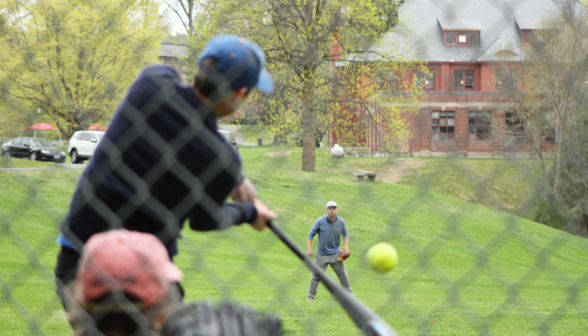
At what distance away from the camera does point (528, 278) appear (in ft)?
35.8

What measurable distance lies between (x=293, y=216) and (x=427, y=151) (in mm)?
10302

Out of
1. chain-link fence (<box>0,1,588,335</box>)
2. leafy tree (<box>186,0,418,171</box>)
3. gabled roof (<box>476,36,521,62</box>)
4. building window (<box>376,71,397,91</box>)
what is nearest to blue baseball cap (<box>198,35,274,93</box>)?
chain-link fence (<box>0,1,588,335</box>)

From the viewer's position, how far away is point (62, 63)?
15.3ft

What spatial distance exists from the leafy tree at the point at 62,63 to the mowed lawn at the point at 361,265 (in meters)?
0.89

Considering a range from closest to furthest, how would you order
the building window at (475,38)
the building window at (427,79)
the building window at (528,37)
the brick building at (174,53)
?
the building window at (475,38)
the building window at (528,37)
the building window at (427,79)
the brick building at (174,53)

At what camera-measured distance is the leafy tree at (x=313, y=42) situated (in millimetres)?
15133

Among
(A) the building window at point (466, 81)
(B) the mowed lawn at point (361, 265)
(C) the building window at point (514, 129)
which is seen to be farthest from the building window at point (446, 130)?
(A) the building window at point (466, 81)

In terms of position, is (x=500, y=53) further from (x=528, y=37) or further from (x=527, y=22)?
(x=527, y=22)

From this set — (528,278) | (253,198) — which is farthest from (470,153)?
(528,278)

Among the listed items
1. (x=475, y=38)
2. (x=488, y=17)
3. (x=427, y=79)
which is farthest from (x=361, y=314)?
(x=427, y=79)

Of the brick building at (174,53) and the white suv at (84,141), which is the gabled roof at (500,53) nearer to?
the white suv at (84,141)

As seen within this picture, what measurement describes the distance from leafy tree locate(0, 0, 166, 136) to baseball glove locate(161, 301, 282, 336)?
160 centimetres

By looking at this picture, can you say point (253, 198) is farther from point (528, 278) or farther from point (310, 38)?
point (310, 38)

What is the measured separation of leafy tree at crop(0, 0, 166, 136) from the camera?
3.26 metres
